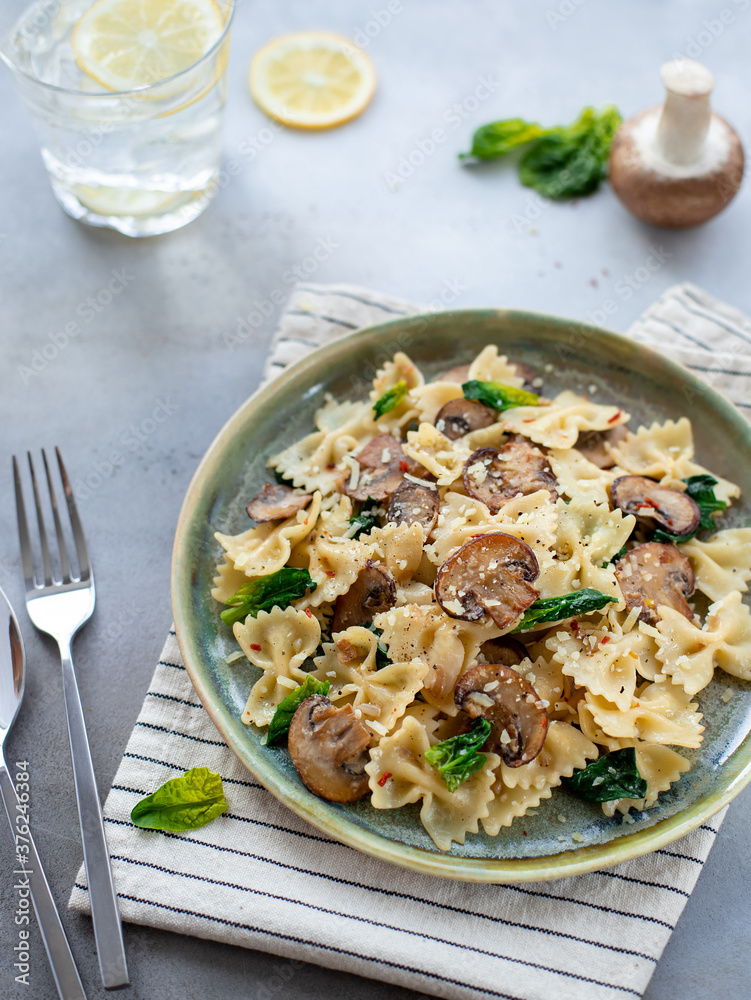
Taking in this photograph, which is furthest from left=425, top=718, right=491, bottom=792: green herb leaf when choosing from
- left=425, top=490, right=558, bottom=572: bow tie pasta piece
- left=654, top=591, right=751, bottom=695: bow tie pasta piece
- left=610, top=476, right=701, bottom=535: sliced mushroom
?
left=610, top=476, right=701, bottom=535: sliced mushroom

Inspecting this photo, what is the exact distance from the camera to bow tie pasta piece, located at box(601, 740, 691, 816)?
3.87 m

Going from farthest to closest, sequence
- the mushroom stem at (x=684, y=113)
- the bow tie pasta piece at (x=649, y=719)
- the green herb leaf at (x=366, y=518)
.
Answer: the mushroom stem at (x=684, y=113) → the green herb leaf at (x=366, y=518) → the bow tie pasta piece at (x=649, y=719)

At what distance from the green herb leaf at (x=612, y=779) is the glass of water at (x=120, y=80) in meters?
4.65

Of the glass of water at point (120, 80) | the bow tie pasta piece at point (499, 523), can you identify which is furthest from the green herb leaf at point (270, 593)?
the glass of water at point (120, 80)

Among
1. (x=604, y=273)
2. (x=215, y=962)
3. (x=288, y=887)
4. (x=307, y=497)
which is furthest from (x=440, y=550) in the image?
(x=604, y=273)

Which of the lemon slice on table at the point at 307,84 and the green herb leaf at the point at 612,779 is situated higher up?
the lemon slice on table at the point at 307,84

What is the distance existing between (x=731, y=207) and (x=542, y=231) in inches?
57.8

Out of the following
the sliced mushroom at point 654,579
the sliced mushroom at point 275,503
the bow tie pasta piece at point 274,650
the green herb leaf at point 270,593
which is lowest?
the bow tie pasta piece at point 274,650

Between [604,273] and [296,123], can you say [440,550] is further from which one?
[296,123]

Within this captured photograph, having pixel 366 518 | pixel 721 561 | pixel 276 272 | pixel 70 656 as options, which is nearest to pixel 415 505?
pixel 366 518

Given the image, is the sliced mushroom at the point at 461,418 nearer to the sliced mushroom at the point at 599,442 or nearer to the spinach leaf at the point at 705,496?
the sliced mushroom at the point at 599,442

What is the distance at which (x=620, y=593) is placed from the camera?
13.7 feet

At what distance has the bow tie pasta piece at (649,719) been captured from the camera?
389cm

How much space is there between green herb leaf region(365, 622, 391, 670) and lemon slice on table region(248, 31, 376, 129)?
4.62m
